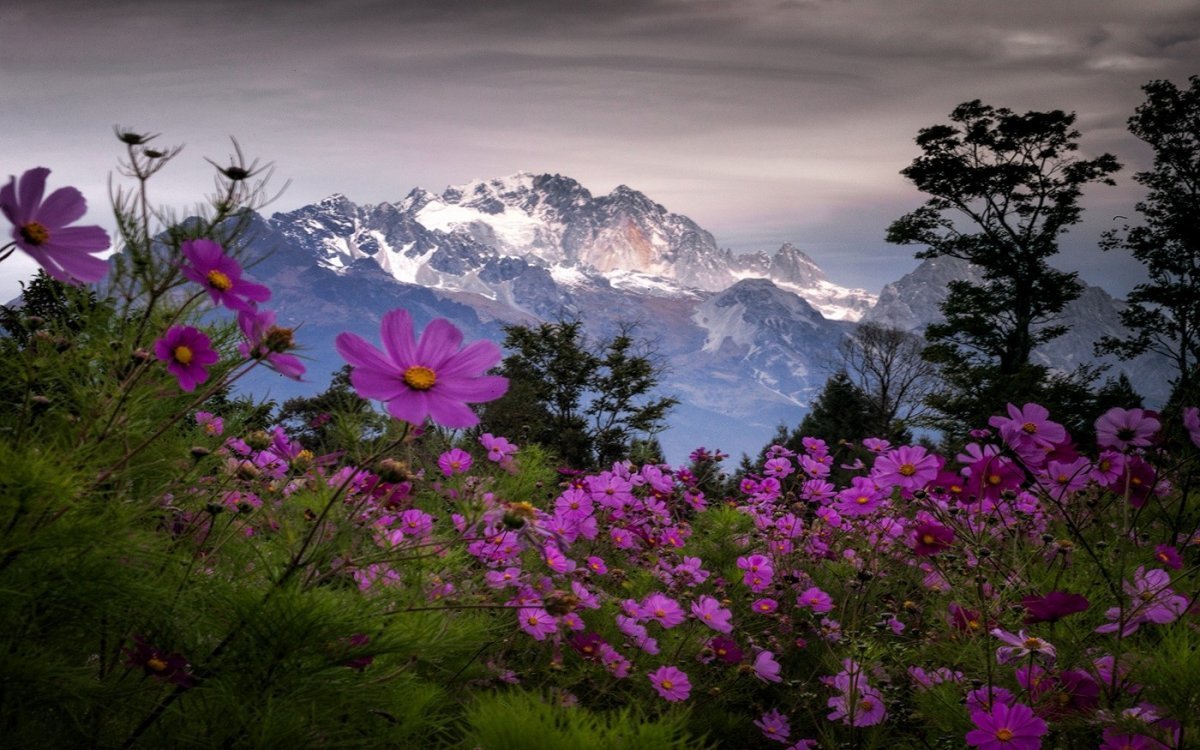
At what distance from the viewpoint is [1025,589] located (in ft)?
7.00

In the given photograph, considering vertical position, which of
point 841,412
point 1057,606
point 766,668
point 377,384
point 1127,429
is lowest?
point 841,412

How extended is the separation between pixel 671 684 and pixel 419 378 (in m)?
1.22

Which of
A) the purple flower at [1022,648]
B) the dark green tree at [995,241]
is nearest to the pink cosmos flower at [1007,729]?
the purple flower at [1022,648]

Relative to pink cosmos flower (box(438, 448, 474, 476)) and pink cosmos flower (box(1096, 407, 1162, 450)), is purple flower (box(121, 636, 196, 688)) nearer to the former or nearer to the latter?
pink cosmos flower (box(438, 448, 474, 476))

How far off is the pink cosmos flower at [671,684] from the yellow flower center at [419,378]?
1147 millimetres

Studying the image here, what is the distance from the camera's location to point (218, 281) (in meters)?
1.15

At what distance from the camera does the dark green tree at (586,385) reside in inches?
1213

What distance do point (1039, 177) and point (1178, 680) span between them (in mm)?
20734

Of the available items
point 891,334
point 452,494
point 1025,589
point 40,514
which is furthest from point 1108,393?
point 40,514

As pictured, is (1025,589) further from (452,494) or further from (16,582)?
(16,582)

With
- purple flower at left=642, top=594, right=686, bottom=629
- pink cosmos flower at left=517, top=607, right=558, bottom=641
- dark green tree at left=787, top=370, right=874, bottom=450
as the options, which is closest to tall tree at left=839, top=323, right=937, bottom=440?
dark green tree at left=787, top=370, right=874, bottom=450

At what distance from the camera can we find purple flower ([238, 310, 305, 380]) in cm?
113

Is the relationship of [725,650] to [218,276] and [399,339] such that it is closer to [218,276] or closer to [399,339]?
[399,339]

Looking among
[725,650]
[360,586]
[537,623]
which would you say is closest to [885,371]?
[725,650]
